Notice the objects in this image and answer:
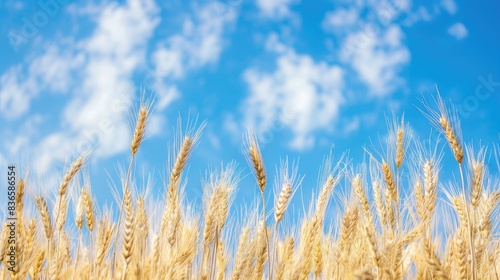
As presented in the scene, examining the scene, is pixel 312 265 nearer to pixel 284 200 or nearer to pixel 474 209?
pixel 284 200

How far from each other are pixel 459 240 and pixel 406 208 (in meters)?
1.12

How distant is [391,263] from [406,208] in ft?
4.77

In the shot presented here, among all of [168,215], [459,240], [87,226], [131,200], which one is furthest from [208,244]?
[459,240]

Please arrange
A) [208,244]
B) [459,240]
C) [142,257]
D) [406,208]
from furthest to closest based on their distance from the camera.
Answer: [406,208] < [208,244] < [142,257] < [459,240]

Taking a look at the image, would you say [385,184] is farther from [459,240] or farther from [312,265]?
[459,240]

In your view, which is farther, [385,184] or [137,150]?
[385,184]

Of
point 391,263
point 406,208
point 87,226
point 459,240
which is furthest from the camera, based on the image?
point 406,208

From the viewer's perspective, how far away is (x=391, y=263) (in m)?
2.75

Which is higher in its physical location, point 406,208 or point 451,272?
point 406,208

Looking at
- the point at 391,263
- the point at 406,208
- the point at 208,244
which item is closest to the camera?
the point at 391,263

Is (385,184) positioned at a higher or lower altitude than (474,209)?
higher

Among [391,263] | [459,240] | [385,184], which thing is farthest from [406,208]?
[391,263]

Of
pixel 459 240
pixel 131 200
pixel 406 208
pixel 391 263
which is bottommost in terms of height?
pixel 391 263

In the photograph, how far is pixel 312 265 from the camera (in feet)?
12.6
